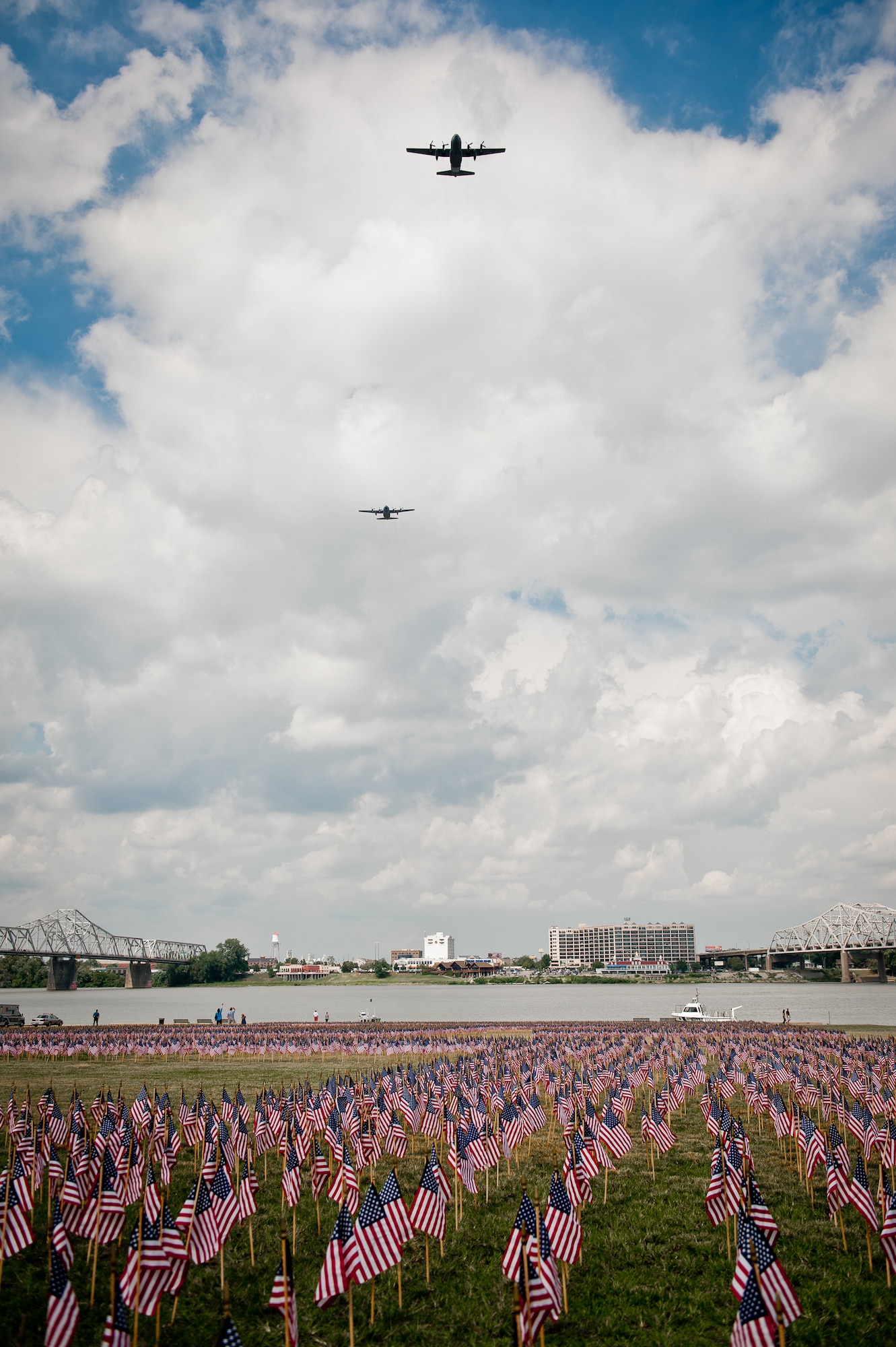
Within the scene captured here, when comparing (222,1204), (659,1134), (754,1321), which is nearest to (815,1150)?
(659,1134)

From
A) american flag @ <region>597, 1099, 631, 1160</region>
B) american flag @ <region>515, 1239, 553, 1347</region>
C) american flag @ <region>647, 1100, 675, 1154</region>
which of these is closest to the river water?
american flag @ <region>647, 1100, 675, 1154</region>

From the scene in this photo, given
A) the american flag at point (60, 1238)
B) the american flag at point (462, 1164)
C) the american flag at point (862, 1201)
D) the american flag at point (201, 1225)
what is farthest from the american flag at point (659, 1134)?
the american flag at point (60, 1238)

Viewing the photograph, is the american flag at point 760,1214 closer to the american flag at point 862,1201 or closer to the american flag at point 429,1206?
the american flag at point 862,1201

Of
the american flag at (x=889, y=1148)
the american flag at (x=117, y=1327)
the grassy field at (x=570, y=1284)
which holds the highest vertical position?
the american flag at (x=117, y=1327)

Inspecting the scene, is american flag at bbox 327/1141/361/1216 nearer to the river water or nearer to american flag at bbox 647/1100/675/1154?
american flag at bbox 647/1100/675/1154

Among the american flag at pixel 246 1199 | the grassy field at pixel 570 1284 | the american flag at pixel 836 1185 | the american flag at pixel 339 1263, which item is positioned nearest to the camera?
the american flag at pixel 339 1263
